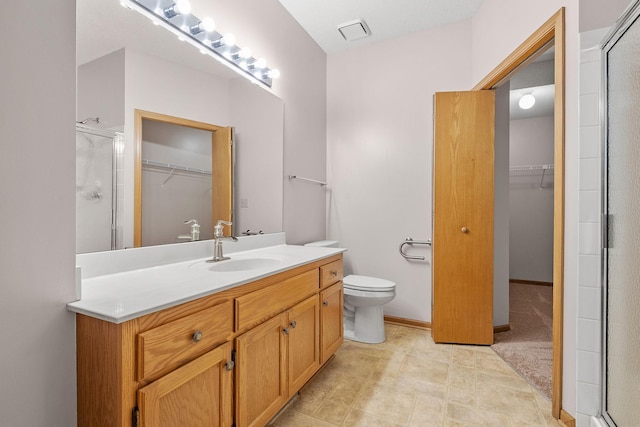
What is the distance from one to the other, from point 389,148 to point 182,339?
2332 millimetres

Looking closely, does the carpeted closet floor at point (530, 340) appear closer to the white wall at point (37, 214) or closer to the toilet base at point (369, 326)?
the toilet base at point (369, 326)

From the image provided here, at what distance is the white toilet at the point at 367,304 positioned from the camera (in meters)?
2.27

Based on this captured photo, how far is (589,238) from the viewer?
1.36m

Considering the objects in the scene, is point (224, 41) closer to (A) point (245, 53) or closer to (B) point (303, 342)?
(A) point (245, 53)

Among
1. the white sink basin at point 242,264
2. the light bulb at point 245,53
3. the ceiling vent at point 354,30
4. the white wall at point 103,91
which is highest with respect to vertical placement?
the ceiling vent at point 354,30

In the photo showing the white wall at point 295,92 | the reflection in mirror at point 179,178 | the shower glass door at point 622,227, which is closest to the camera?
the shower glass door at point 622,227

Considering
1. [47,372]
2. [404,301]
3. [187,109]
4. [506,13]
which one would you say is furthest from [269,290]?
[506,13]

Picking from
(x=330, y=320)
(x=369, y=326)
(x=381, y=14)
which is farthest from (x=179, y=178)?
(x=381, y=14)

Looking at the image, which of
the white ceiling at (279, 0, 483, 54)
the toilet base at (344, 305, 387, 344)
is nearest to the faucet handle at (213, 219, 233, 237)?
the toilet base at (344, 305, 387, 344)

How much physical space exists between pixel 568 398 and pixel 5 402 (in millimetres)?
2207

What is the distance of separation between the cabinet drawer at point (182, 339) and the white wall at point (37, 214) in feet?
0.91

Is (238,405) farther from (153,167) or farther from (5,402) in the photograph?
(153,167)

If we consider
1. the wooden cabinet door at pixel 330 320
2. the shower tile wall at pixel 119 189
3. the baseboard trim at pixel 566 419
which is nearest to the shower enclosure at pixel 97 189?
the shower tile wall at pixel 119 189

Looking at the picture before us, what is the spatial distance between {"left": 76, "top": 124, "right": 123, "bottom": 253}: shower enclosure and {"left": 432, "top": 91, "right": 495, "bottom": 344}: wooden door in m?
2.13
